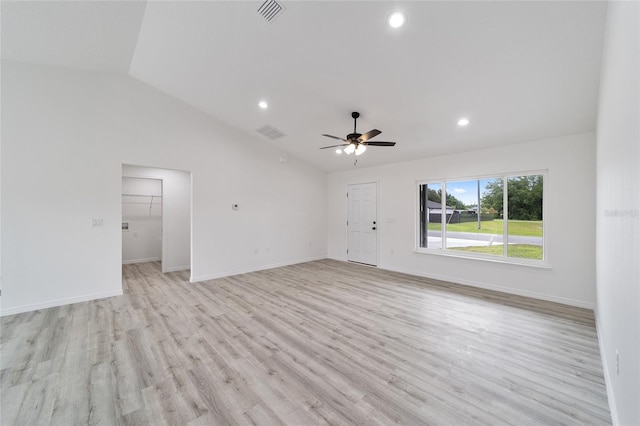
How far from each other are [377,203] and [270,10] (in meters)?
4.65

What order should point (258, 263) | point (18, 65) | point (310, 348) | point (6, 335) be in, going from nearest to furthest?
point (310, 348), point (6, 335), point (18, 65), point (258, 263)

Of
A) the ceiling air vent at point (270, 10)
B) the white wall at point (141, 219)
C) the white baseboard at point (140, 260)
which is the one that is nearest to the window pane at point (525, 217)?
the ceiling air vent at point (270, 10)

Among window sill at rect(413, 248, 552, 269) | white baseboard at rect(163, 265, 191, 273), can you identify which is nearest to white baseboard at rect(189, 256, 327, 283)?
Result: white baseboard at rect(163, 265, 191, 273)

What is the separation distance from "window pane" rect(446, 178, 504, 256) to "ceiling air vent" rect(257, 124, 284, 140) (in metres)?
3.77

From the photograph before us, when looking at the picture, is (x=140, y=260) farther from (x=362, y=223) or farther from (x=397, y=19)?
(x=397, y=19)

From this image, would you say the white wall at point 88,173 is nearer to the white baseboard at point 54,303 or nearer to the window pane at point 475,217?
the white baseboard at point 54,303

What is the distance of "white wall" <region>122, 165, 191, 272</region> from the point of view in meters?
5.97

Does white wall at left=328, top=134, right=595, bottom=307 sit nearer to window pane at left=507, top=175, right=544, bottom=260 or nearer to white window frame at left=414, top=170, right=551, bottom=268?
white window frame at left=414, top=170, right=551, bottom=268

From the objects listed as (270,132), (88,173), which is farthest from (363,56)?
(88,173)

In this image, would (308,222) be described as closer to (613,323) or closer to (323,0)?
(323,0)

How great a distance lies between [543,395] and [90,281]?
5.83 m

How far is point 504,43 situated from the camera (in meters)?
2.36

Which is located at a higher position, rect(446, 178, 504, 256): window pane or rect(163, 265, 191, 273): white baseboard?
rect(446, 178, 504, 256): window pane

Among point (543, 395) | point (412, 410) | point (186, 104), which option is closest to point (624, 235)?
point (543, 395)
